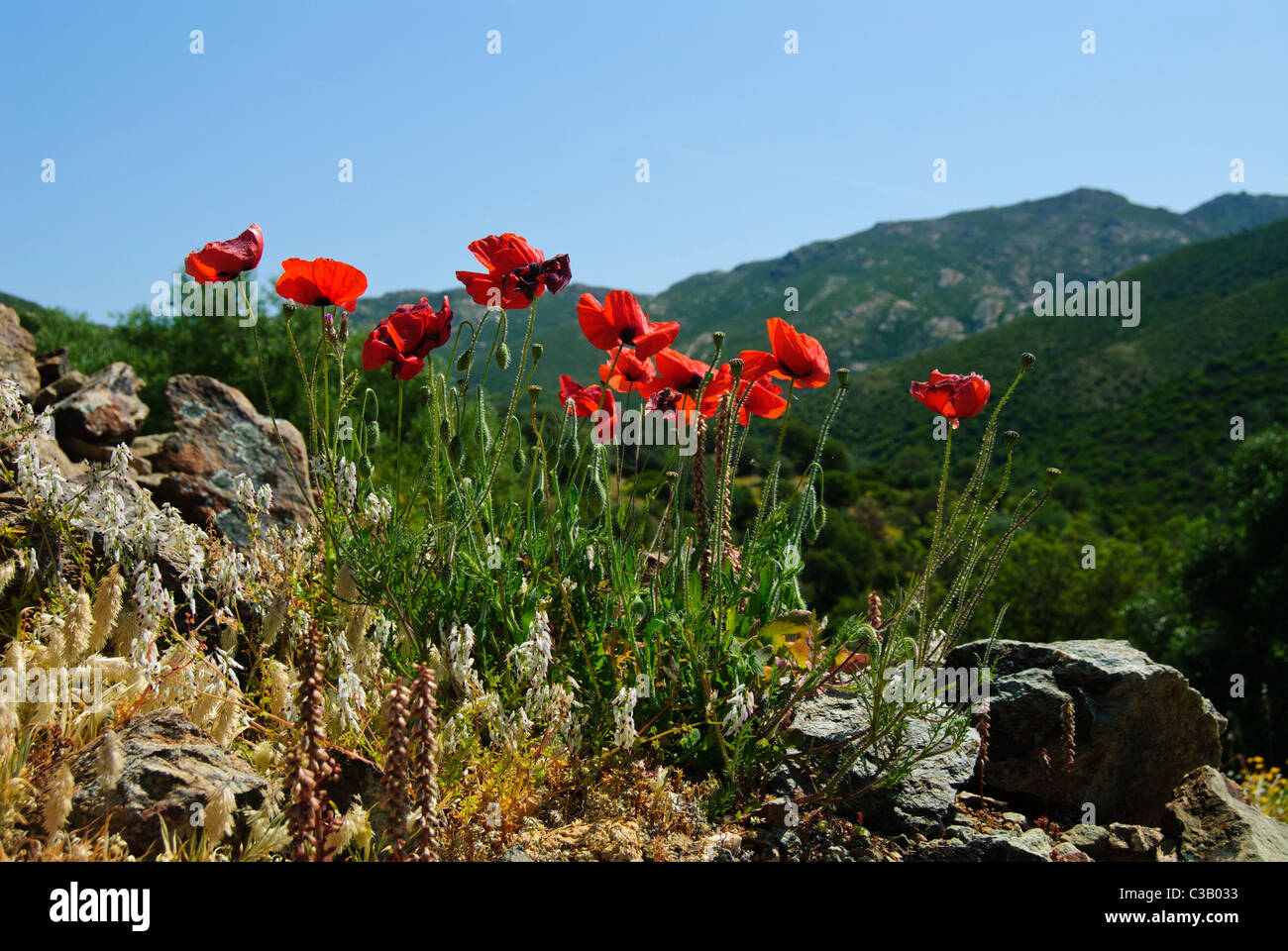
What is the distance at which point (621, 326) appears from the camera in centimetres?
333

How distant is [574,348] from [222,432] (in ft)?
388

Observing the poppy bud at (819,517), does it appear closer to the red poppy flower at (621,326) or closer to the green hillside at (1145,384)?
the red poppy flower at (621,326)

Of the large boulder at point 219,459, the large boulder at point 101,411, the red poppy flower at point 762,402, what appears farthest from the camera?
the large boulder at point 101,411

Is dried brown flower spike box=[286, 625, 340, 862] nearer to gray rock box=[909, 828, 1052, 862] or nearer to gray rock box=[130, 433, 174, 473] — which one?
gray rock box=[909, 828, 1052, 862]

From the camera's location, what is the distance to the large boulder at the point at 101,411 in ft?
19.0

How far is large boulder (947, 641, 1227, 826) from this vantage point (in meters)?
4.00

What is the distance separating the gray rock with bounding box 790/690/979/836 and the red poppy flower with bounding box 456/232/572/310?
80.9 inches

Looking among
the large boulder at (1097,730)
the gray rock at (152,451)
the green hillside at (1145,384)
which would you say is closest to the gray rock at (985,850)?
the large boulder at (1097,730)

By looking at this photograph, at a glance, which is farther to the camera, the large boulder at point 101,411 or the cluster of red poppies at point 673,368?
the large boulder at point 101,411

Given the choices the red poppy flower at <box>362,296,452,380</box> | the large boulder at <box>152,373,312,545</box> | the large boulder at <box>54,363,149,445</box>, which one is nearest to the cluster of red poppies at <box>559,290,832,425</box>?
the red poppy flower at <box>362,296,452,380</box>

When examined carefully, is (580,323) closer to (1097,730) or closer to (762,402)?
(762,402)

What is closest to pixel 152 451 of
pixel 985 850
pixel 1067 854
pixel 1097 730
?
pixel 985 850

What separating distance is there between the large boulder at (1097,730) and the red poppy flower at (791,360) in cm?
173

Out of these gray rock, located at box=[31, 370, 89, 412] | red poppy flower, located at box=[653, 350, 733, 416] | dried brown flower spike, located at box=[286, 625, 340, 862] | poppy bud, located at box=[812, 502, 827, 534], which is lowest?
dried brown flower spike, located at box=[286, 625, 340, 862]
